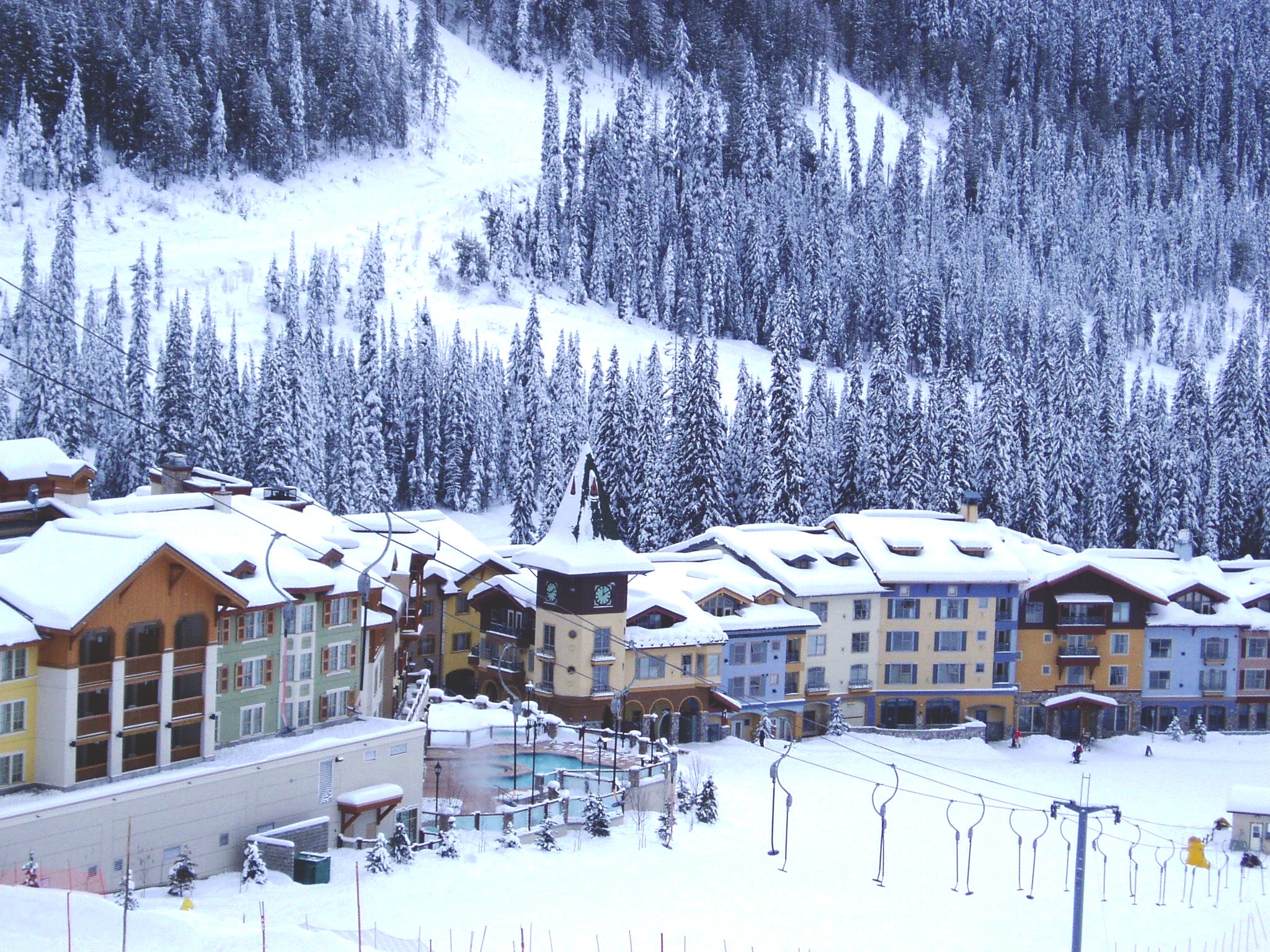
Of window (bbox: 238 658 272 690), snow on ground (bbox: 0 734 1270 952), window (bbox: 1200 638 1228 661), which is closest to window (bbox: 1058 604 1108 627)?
window (bbox: 1200 638 1228 661)

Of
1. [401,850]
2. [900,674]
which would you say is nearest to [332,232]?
[900,674]

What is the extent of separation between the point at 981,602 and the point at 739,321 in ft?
291

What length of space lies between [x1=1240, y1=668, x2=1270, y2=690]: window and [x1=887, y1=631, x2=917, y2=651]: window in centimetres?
1881

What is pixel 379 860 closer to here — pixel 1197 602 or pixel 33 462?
pixel 33 462

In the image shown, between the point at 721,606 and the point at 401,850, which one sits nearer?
the point at 401,850

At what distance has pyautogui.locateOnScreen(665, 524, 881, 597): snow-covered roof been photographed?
217 feet

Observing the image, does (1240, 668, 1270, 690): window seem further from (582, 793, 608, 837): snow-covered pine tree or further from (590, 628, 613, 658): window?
(582, 793, 608, 837): snow-covered pine tree

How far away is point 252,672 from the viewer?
40.2 meters

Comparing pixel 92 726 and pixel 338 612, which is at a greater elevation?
pixel 338 612

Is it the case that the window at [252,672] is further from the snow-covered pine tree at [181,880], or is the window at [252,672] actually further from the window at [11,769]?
the snow-covered pine tree at [181,880]

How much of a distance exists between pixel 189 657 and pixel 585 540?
23689 millimetres

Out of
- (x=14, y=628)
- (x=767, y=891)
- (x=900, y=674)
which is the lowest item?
(x=767, y=891)

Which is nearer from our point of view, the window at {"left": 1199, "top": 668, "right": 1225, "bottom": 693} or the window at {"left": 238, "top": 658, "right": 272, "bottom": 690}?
the window at {"left": 238, "top": 658, "right": 272, "bottom": 690}

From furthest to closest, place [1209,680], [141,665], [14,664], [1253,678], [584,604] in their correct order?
[1253,678], [1209,680], [584,604], [141,665], [14,664]
